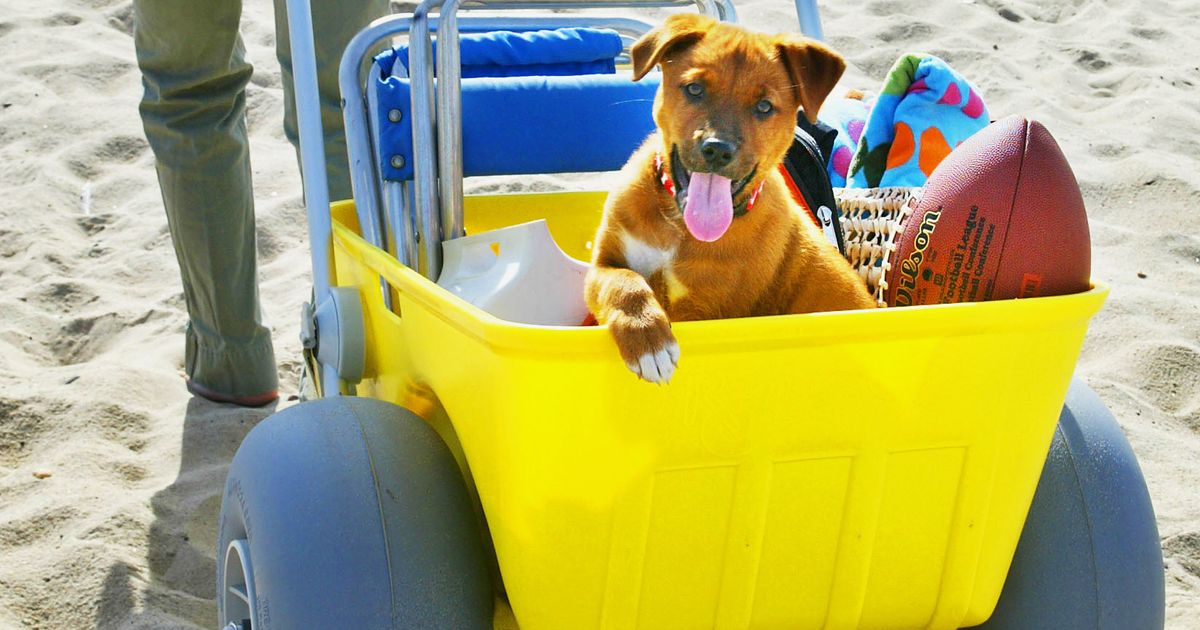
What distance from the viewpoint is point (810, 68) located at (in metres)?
1.70

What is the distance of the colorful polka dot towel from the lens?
2.17 metres

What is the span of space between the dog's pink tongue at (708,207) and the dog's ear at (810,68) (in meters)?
0.19

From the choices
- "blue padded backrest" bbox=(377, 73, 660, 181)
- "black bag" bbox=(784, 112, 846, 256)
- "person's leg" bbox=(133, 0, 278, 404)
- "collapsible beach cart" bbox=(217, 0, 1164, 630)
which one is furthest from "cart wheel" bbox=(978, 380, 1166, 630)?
"person's leg" bbox=(133, 0, 278, 404)

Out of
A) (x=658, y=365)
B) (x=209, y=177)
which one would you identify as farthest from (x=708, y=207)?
(x=209, y=177)

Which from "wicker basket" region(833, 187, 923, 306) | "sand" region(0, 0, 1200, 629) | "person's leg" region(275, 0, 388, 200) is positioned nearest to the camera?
"wicker basket" region(833, 187, 923, 306)

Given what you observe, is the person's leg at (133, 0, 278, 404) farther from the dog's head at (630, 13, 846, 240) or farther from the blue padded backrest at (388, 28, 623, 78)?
the dog's head at (630, 13, 846, 240)

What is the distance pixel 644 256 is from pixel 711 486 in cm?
41

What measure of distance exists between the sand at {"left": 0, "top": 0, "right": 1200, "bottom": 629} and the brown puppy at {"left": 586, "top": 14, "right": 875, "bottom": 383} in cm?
106

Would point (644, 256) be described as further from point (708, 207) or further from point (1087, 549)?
point (1087, 549)

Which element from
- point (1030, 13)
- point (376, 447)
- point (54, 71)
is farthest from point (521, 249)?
point (1030, 13)

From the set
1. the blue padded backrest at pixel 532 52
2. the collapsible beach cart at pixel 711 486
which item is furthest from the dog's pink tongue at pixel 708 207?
the blue padded backrest at pixel 532 52

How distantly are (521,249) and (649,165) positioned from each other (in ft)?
1.07

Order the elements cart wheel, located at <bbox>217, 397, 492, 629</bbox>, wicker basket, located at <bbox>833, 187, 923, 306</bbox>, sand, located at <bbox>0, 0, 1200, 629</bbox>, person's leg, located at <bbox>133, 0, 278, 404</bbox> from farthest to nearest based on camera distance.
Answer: person's leg, located at <bbox>133, 0, 278, 404</bbox>
sand, located at <bbox>0, 0, 1200, 629</bbox>
wicker basket, located at <bbox>833, 187, 923, 306</bbox>
cart wheel, located at <bbox>217, 397, 492, 629</bbox>

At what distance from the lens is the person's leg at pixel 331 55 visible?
270 centimetres
